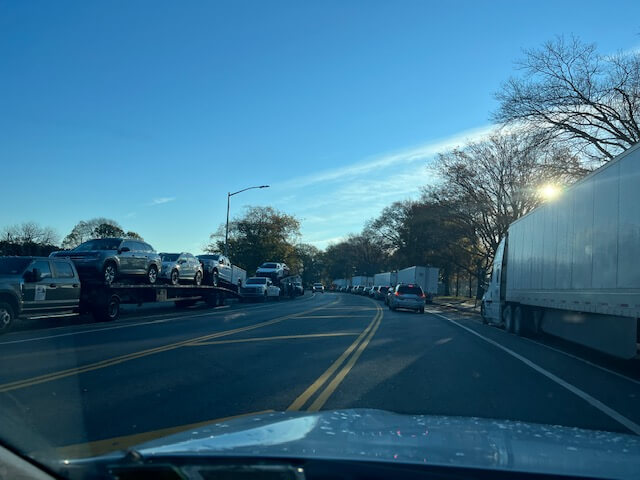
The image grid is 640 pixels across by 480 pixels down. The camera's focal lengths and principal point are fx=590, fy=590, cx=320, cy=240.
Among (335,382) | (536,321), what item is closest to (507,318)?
(536,321)

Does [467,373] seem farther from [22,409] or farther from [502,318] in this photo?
[502,318]

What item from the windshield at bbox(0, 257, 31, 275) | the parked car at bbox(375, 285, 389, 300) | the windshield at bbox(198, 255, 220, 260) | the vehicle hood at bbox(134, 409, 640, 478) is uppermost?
the windshield at bbox(198, 255, 220, 260)

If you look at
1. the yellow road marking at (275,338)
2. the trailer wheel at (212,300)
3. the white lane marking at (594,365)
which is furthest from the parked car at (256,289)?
the white lane marking at (594,365)

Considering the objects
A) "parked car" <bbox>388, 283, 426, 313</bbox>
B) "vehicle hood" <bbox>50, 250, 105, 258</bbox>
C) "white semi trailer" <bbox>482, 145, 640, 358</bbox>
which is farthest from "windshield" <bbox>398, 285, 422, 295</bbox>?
"vehicle hood" <bbox>50, 250, 105, 258</bbox>

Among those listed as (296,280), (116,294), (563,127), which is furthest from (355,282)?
(116,294)

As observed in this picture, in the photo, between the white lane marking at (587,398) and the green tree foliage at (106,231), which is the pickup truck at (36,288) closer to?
the white lane marking at (587,398)

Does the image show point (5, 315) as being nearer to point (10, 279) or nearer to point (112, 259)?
point (10, 279)

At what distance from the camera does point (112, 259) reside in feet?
66.8

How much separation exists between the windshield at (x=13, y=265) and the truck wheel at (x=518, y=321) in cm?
1523

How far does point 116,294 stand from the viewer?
2061cm

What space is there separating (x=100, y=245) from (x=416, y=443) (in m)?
19.2

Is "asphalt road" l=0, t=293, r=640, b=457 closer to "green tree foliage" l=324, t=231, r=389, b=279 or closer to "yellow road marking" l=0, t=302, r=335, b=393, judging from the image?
"yellow road marking" l=0, t=302, r=335, b=393

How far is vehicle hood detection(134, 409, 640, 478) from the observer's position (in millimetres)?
2807

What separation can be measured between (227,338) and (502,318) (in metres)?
11.8
